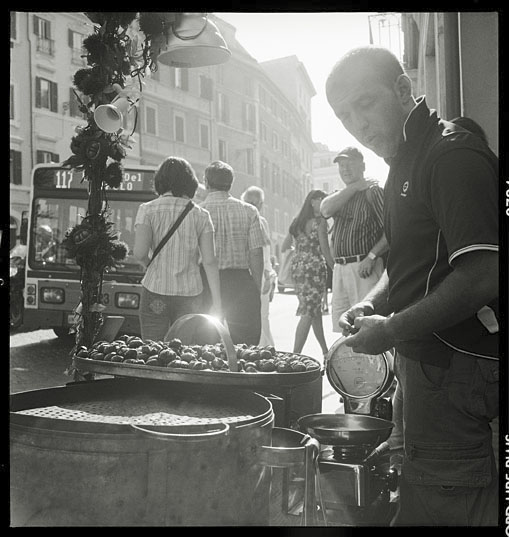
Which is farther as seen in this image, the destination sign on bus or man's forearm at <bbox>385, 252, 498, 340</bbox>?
the destination sign on bus

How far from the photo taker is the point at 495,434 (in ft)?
7.29

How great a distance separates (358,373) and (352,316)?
0.97 feet

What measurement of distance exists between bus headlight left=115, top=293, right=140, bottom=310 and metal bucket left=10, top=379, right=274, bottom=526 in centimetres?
A: 519

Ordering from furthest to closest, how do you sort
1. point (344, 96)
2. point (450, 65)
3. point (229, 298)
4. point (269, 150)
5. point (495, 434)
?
point (269, 150) < point (229, 298) < point (450, 65) < point (495, 434) < point (344, 96)

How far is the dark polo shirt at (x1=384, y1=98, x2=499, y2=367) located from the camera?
5.17 ft

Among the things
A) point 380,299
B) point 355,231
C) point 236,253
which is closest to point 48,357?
point 236,253

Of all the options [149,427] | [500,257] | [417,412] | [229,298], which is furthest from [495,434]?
[229,298]

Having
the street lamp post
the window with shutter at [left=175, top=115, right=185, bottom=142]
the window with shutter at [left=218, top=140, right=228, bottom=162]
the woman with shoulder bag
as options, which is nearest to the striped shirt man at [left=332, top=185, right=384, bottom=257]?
the woman with shoulder bag

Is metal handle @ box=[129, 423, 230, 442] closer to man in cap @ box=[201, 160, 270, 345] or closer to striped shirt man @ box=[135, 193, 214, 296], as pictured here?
striped shirt man @ box=[135, 193, 214, 296]

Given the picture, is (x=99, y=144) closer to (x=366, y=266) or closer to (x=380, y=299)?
(x=380, y=299)

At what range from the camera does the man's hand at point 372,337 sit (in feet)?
5.91

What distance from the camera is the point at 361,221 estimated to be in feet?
14.8

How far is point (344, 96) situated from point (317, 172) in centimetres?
482

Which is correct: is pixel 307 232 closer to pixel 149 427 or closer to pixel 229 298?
pixel 229 298
